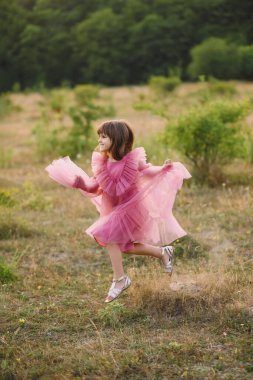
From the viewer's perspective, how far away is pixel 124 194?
5.03m

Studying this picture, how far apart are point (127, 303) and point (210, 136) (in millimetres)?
5240

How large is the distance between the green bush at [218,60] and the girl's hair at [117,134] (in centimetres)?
2162

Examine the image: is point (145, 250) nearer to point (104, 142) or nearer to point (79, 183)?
point (79, 183)

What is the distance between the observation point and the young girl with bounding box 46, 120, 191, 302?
195 inches

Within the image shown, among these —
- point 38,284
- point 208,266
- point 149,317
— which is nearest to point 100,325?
point 149,317

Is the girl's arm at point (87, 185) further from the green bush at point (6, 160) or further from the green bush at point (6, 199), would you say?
the green bush at point (6, 160)

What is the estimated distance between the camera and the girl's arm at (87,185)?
5.00 m

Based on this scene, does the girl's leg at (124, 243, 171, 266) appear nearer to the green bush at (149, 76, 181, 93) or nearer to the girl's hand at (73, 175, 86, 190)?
the girl's hand at (73, 175, 86, 190)

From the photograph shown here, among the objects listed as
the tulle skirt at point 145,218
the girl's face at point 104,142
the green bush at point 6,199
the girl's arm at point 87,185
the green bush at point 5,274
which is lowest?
the green bush at point 5,274

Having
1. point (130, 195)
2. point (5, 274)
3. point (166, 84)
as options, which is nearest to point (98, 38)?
point (166, 84)

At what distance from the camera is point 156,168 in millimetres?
5105

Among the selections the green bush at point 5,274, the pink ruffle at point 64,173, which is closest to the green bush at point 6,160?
the green bush at point 5,274

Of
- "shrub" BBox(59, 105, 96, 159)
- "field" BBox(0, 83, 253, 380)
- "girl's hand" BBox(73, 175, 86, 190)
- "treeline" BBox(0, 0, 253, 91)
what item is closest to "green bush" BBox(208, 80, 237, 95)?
"shrub" BBox(59, 105, 96, 159)

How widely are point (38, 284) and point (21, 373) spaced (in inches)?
78.9
